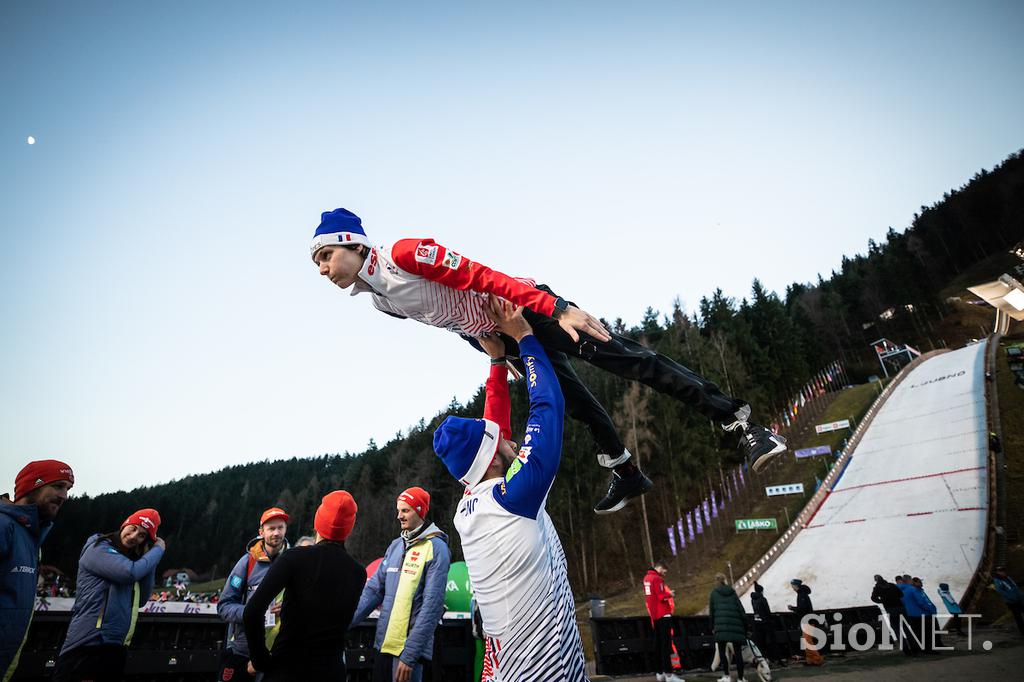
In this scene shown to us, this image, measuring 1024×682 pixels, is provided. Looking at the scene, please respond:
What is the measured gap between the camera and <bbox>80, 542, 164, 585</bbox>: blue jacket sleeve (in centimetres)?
427

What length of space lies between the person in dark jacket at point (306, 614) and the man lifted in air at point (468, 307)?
1.46 m

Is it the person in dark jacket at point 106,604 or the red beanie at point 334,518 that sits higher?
the red beanie at point 334,518

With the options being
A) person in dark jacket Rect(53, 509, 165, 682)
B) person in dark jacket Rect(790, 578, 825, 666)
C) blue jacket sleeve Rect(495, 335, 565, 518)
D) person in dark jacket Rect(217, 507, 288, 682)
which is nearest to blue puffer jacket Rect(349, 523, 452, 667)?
person in dark jacket Rect(217, 507, 288, 682)

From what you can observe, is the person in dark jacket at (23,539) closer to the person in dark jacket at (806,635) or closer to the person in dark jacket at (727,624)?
the person in dark jacket at (727,624)

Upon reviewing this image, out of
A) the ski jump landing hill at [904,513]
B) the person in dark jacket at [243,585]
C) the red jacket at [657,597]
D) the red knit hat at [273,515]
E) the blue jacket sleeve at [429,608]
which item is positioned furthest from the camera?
the ski jump landing hill at [904,513]

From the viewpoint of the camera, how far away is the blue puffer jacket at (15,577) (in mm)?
3285

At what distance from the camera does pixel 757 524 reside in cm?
2914

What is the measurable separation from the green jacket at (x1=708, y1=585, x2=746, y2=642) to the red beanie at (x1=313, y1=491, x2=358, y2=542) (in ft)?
26.7

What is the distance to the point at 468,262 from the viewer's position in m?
2.98

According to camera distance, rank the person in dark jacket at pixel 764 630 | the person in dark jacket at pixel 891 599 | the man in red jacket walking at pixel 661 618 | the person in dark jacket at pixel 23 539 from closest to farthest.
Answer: the person in dark jacket at pixel 23 539
the man in red jacket walking at pixel 661 618
the person in dark jacket at pixel 891 599
the person in dark jacket at pixel 764 630

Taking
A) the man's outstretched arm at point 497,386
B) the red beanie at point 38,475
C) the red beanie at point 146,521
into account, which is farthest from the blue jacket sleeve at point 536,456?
the red beanie at point 146,521

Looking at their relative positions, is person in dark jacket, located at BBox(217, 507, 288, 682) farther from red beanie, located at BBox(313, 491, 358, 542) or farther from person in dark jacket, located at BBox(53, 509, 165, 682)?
red beanie, located at BBox(313, 491, 358, 542)

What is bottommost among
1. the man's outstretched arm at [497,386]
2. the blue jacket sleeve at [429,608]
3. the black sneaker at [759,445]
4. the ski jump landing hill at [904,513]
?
the ski jump landing hill at [904,513]

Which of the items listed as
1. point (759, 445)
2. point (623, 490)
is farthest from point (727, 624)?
point (759, 445)
